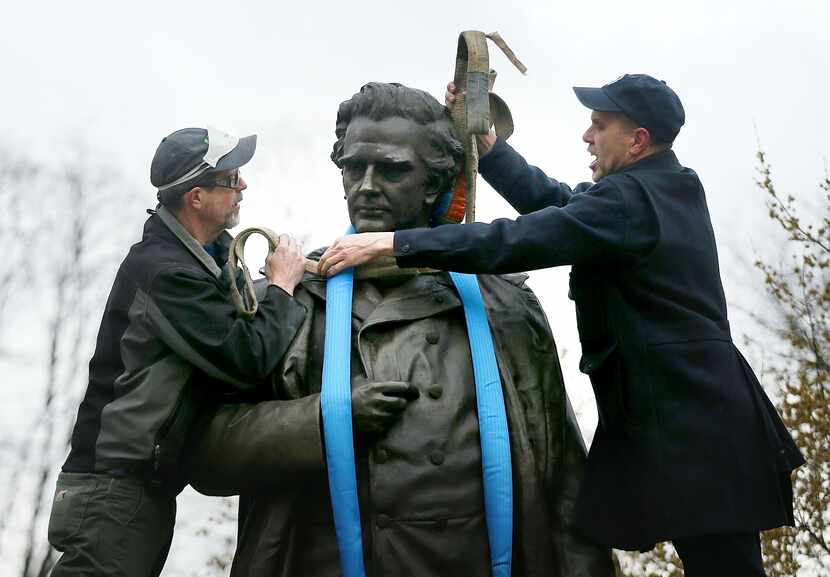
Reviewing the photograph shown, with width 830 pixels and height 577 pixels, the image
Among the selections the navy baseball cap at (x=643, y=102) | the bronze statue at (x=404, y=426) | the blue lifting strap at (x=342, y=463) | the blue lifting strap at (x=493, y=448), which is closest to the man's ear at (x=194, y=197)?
the bronze statue at (x=404, y=426)

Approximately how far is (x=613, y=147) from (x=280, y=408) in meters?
1.54

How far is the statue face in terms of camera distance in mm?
5047

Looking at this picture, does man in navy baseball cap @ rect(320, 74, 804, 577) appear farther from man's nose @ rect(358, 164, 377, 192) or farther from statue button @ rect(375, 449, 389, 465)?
statue button @ rect(375, 449, 389, 465)

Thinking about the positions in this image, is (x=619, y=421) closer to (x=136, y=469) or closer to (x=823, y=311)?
(x=136, y=469)

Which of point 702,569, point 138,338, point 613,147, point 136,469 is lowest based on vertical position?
point 702,569

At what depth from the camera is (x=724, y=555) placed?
455 cm

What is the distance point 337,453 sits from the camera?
4.60 metres

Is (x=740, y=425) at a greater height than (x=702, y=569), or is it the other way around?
(x=740, y=425)

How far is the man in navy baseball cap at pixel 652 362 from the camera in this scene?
179 inches

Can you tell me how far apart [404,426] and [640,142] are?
4.44 feet

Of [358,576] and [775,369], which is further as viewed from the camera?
[775,369]

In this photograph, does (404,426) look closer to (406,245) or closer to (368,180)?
(406,245)

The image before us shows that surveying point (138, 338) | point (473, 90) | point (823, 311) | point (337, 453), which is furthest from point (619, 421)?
point (823, 311)

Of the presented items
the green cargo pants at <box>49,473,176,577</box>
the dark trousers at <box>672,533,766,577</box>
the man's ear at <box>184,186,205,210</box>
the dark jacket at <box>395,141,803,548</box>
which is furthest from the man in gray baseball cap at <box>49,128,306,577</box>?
the dark trousers at <box>672,533,766,577</box>
